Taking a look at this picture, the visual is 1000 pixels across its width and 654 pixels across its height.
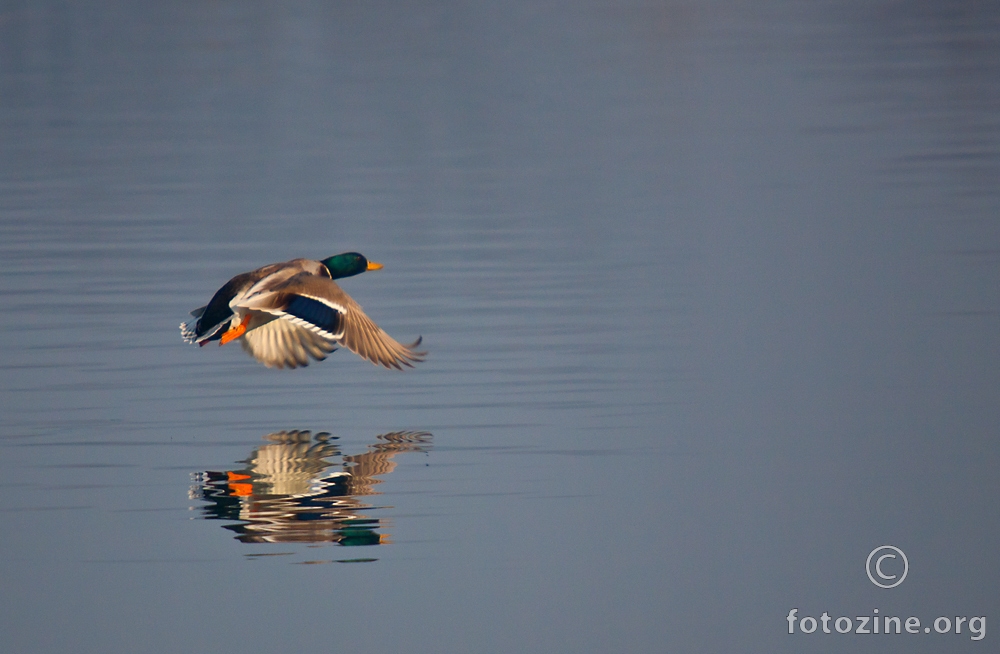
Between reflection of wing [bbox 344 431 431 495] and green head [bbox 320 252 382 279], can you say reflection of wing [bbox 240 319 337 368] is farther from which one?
reflection of wing [bbox 344 431 431 495]

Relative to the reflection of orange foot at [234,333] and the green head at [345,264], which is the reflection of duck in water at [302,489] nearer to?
the reflection of orange foot at [234,333]

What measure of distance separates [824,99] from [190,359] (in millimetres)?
14064

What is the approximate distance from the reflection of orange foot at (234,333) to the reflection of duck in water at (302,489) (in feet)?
2.27

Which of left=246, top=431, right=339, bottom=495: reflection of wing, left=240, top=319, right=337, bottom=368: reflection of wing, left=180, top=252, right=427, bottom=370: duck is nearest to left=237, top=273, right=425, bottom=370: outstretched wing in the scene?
left=180, top=252, right=427, bottom=370: duck

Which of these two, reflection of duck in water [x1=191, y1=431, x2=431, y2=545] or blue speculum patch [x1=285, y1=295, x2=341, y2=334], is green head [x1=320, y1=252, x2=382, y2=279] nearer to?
blue speculum patch [x1=285, y1=295, x2=341, y2=334]

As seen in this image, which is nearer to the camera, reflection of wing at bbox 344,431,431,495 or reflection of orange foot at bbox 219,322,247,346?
reflection of wing at bbox 344,431,431,495

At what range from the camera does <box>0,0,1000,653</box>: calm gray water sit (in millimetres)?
6508

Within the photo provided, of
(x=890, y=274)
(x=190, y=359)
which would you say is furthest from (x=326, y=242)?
(x=890, y=274)

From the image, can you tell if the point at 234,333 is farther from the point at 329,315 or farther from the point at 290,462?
the point at 290,462

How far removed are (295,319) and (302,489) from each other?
4.24ft

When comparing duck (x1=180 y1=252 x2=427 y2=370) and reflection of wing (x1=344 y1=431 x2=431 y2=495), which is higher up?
duck (x1=180 y1=252 x2=427 y2=370)

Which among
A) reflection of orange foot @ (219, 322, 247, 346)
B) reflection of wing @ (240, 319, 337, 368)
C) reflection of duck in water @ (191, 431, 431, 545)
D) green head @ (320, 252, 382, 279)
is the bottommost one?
reflection of duck in water @ (191, 431, 431, 545)

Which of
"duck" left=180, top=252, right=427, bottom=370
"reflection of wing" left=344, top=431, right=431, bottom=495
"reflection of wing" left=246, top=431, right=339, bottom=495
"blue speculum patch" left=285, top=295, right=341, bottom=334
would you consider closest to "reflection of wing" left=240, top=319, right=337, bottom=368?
"duck" left=180, top=252, right=427, bottom=370

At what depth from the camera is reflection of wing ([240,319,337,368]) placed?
894 centimetres
